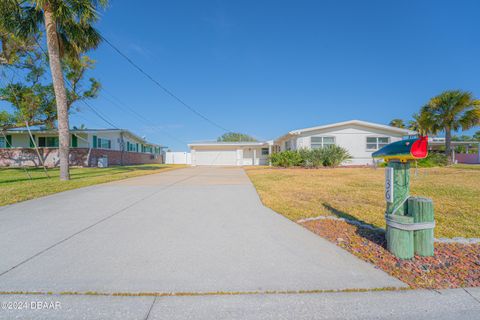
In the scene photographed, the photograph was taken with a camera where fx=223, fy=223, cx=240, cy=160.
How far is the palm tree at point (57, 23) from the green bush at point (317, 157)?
13894 millimetres

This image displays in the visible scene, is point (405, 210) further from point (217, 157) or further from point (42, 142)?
point (42, 142)

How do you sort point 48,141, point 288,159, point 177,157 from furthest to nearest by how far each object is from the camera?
point 177,157 < point 48,141 < point 288,159

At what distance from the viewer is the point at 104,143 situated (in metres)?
23.7

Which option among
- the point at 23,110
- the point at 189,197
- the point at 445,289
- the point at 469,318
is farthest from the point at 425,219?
the point at 23,110

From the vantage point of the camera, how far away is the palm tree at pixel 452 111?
17.1 meters

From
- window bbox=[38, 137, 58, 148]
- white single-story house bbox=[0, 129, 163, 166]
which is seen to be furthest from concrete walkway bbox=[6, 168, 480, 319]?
window bbox=[38, 137, 58, 148]

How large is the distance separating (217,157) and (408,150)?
26.6m

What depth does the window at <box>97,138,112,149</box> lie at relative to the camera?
2295 centimetres

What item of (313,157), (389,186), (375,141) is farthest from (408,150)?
(375,141)

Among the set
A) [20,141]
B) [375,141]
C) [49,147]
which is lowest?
[49,147]

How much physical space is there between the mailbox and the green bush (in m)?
14.5

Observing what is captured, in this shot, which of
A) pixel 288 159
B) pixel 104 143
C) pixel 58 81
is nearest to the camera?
pixel 58 81

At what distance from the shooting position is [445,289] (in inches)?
82.9

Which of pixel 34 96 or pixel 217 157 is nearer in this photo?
pixel 34 96
